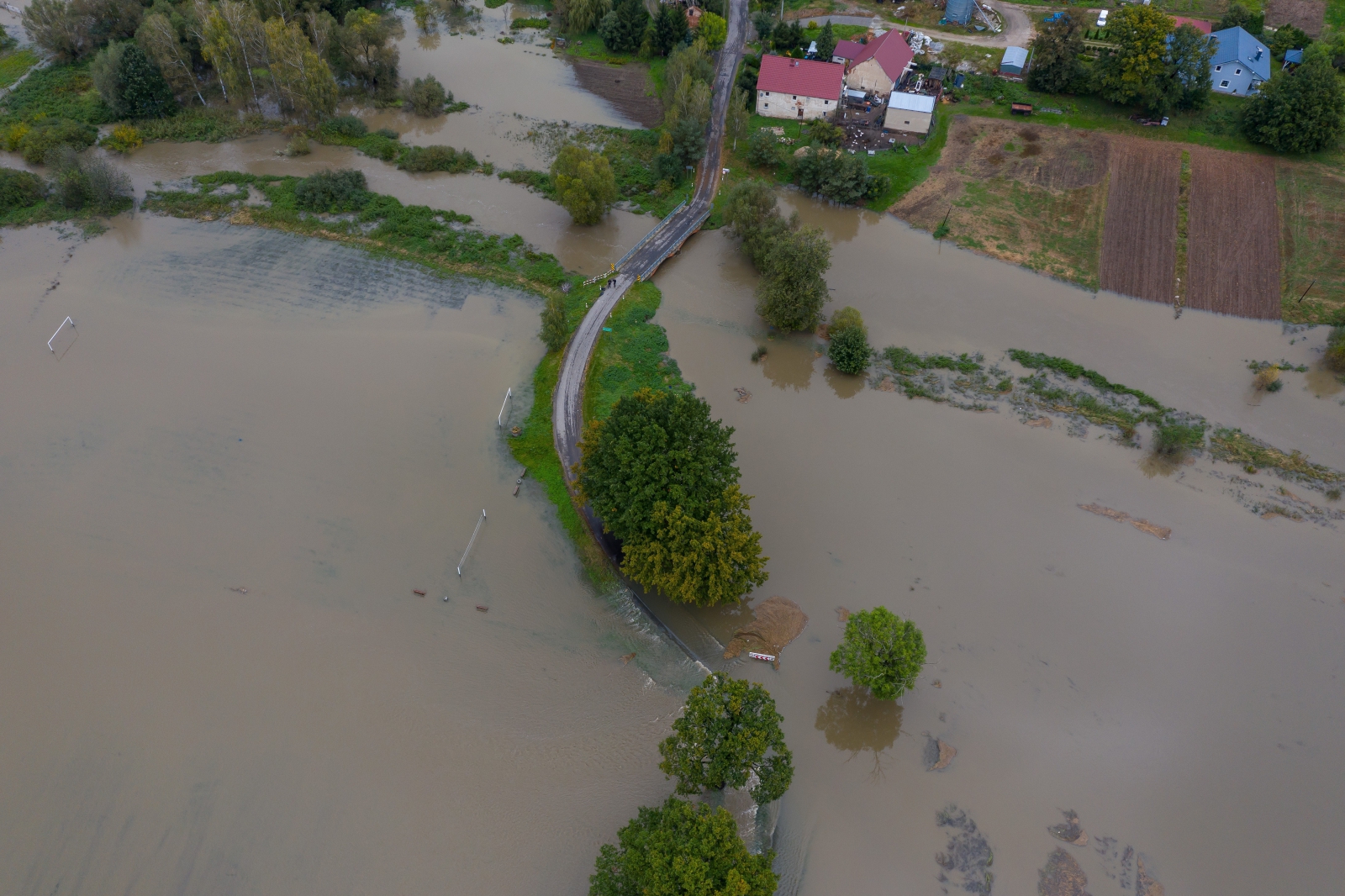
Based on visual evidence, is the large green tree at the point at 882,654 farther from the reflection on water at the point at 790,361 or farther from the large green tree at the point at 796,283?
the large green tree at the point at 796,283

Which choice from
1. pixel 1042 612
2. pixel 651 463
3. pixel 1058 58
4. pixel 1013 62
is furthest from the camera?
pixel 1013 62

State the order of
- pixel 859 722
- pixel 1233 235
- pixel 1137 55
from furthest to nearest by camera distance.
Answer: pixel 1137 55 < pixel 1233 235 < pixel 859 722

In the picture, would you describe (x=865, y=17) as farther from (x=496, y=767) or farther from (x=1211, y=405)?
(x=496, y=767)

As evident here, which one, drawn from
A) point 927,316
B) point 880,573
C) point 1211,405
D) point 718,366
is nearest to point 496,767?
point 880,573

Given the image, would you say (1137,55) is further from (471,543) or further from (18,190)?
(18,190)

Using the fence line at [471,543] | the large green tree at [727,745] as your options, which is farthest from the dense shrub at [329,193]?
the large green tree at [727,745]

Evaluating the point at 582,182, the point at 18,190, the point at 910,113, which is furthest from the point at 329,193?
the point at 910,113

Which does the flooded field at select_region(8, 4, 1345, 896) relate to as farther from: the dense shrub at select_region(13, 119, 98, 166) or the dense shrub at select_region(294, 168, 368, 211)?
the dense shrub at select_region(13, 119, 98, 166)
